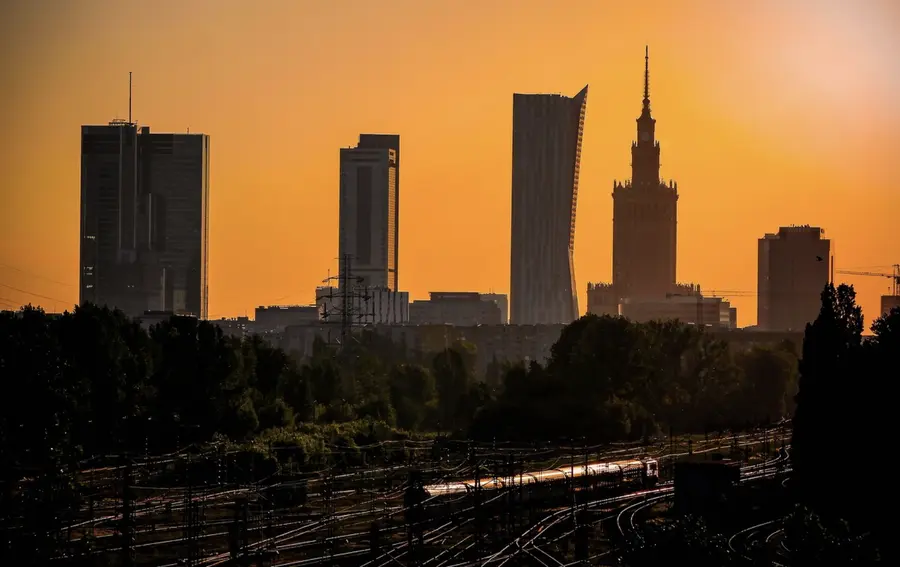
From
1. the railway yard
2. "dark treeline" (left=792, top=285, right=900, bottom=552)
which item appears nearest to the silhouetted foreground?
"dark treeline" (left=792, top=285, right=900, bottom=552)

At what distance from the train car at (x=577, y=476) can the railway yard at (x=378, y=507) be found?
70 millimetres

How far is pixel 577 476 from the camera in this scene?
6041cm

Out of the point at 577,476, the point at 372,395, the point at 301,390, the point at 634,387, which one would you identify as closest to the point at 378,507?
the point at 577,476

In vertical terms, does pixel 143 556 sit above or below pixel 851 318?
below

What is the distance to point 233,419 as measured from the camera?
78.2m

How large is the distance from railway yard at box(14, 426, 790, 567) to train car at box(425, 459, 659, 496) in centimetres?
7

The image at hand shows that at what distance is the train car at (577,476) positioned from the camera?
55906 mm

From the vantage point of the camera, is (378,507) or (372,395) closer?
(378,507)

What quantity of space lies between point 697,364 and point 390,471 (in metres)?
51.6

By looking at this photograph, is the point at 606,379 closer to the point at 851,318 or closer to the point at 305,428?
the point at 305,428

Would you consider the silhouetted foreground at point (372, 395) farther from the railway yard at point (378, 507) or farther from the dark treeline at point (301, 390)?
the railway yard at point (378, 507)

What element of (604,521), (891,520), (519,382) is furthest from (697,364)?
(891,520)

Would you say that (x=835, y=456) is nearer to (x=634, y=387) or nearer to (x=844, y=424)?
(x=844, y=424)

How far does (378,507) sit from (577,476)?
22.9ft
